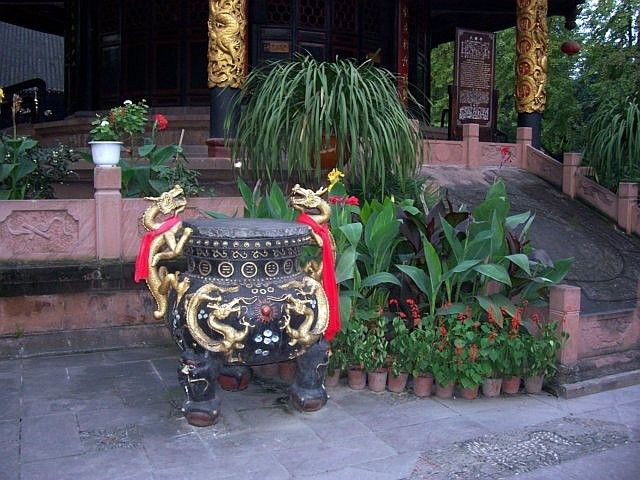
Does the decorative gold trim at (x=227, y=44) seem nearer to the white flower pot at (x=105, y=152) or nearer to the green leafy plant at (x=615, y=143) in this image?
the white flower pot at (x=105, y=152)

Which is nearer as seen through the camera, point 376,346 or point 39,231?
point 376,346

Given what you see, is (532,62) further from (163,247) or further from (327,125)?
(163,247)

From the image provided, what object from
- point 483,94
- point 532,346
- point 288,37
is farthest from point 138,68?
point 532,346

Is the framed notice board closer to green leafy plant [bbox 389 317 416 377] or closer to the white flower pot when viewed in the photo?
the white flower pot

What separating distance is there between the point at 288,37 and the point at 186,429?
350 inches

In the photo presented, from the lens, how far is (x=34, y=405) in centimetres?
438

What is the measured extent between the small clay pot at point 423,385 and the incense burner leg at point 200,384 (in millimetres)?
1410

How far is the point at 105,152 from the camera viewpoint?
618 cm

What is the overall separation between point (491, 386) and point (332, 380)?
1090mm

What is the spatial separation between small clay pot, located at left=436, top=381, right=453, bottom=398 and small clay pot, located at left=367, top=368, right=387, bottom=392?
0.37m

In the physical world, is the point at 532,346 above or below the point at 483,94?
below

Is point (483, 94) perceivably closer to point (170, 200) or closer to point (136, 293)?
point (136, 293)

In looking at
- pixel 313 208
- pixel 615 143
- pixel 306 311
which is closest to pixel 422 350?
pixel 306 311

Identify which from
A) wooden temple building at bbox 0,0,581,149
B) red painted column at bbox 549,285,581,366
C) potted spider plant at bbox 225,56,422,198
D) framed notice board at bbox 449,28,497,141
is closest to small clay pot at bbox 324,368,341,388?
red painted column at bbox 549,285,581,366
